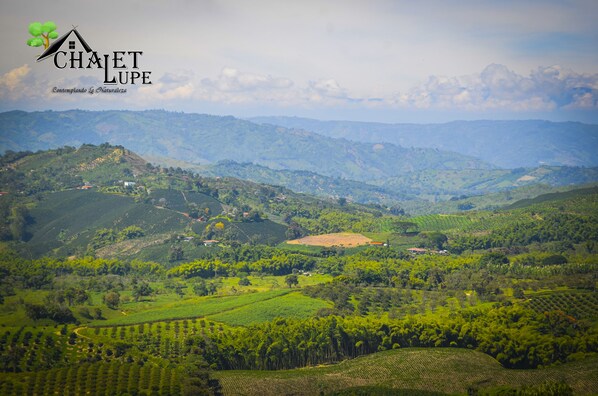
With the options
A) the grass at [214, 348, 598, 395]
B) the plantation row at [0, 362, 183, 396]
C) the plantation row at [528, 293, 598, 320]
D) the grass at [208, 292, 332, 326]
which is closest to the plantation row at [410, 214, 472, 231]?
the plantation row at [528, 293, 598, 320]

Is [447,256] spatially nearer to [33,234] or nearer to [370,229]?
[370,229]

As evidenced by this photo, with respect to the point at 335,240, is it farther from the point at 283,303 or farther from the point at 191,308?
the point at 191,308

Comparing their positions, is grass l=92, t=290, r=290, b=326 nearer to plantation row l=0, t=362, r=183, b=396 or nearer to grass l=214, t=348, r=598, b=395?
plantation row l=0, t=362, r=183, b=396

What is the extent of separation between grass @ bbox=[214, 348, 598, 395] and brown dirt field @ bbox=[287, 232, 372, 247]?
86.4m

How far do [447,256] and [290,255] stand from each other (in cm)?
3589

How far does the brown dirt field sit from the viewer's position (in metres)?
169

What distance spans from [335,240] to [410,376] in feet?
317

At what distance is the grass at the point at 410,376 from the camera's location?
7450cm

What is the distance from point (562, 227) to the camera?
162 m

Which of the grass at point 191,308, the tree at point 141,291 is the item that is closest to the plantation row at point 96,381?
the grass at point 191,308

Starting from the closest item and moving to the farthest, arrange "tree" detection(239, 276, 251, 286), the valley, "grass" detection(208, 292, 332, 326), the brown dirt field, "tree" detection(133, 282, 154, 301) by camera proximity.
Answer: the valley → "grass" detection(208, 292, 332, 326) → "tree" detection(133, 282, 154, 301) → "tree" detection(239, 276, 251, 286) → the brown dirt field

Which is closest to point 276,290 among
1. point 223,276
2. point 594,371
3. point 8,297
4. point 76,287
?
point 223,276

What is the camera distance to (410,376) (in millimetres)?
77312

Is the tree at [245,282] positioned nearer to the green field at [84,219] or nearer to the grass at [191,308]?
the grass at [191,308]
